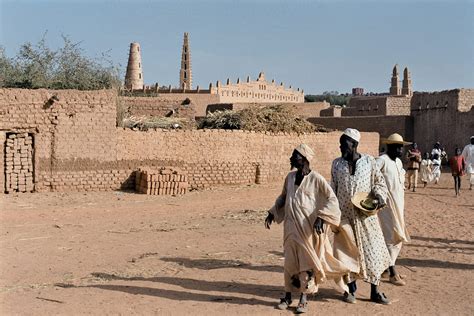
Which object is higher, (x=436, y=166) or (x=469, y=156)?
(x=469, y=156)

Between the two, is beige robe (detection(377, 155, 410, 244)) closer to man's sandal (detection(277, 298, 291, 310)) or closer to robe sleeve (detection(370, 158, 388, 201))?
robe sleeve (detection(370, 158, 388, 201))

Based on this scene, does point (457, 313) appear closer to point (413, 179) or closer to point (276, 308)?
point (276, 308)

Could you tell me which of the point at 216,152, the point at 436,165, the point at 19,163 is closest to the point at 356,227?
the point at 19,163

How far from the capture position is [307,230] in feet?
19.3

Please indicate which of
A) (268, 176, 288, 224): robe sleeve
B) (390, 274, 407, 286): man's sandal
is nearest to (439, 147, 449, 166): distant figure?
(390, 274, 407, 286): man's sandal

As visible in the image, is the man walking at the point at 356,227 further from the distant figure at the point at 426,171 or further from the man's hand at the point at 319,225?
the distant figure at the point at 426,171

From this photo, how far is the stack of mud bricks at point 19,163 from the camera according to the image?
14.2m

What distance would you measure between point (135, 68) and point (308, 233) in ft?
165

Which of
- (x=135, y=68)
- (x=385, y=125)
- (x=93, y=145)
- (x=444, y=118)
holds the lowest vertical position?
(x=93, y=145)

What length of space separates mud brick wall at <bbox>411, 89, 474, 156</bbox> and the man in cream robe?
2077cm

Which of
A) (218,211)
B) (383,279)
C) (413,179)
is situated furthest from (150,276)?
(413,179)

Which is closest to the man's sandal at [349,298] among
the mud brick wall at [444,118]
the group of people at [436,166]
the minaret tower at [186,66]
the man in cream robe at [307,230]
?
the man in cream robe at [307,230]

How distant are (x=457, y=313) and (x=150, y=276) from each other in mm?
3399

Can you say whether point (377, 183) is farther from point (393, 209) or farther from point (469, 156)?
point (469, 156)
